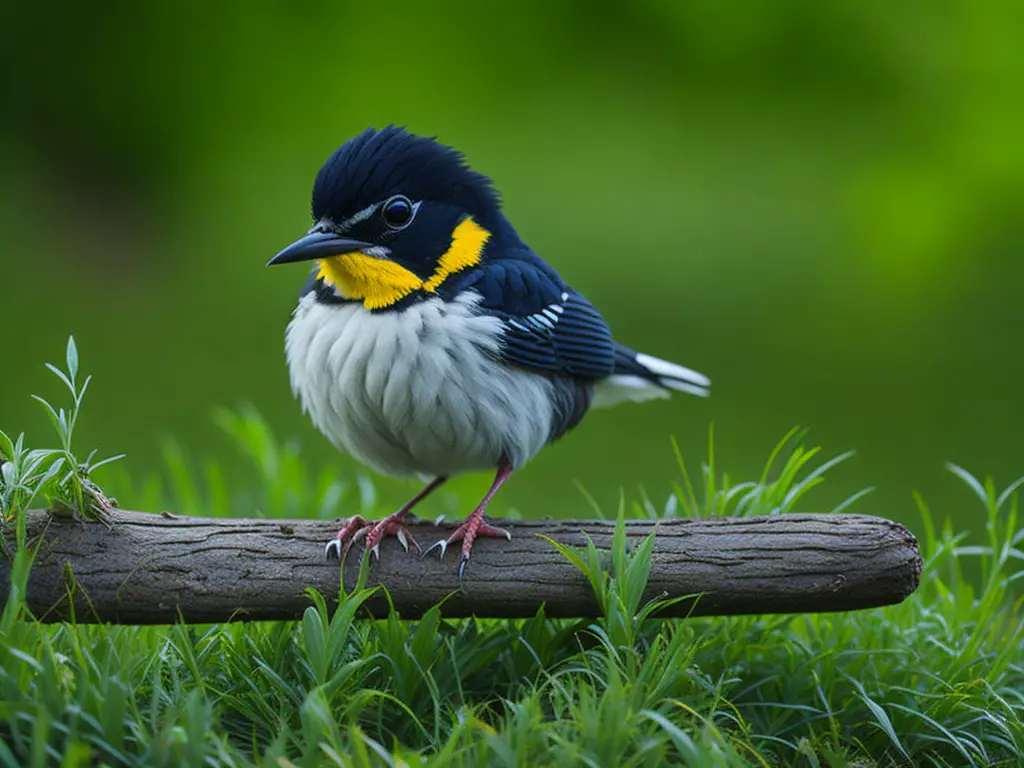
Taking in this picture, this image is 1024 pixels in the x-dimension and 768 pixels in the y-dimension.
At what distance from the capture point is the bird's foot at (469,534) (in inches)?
133

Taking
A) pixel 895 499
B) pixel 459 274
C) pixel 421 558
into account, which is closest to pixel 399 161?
pixel 459 274

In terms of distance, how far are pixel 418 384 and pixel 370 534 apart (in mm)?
457

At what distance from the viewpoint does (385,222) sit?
356cm

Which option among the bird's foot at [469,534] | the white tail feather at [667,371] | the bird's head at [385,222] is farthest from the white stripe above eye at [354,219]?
the white tail feather at [667,371]

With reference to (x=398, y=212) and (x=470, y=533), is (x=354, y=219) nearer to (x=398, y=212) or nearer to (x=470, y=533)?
(x=398, y=212)

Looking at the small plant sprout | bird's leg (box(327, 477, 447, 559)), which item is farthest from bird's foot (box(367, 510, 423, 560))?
the small plant sprout

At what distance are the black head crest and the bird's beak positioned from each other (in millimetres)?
85

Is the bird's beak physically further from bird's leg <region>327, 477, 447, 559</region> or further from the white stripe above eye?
bird's leg <region>327, 477, 447, 559</region>

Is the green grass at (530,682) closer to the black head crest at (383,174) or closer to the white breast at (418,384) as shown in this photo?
the white breast at (418,384)

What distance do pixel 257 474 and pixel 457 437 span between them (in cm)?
188

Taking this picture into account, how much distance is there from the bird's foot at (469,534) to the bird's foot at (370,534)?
9 centimetres

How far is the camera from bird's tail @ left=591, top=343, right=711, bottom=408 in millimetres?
4234

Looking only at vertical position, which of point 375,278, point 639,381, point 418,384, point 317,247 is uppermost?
point 317,247

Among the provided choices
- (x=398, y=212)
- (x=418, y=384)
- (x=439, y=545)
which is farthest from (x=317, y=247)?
(x=439, y=545)
